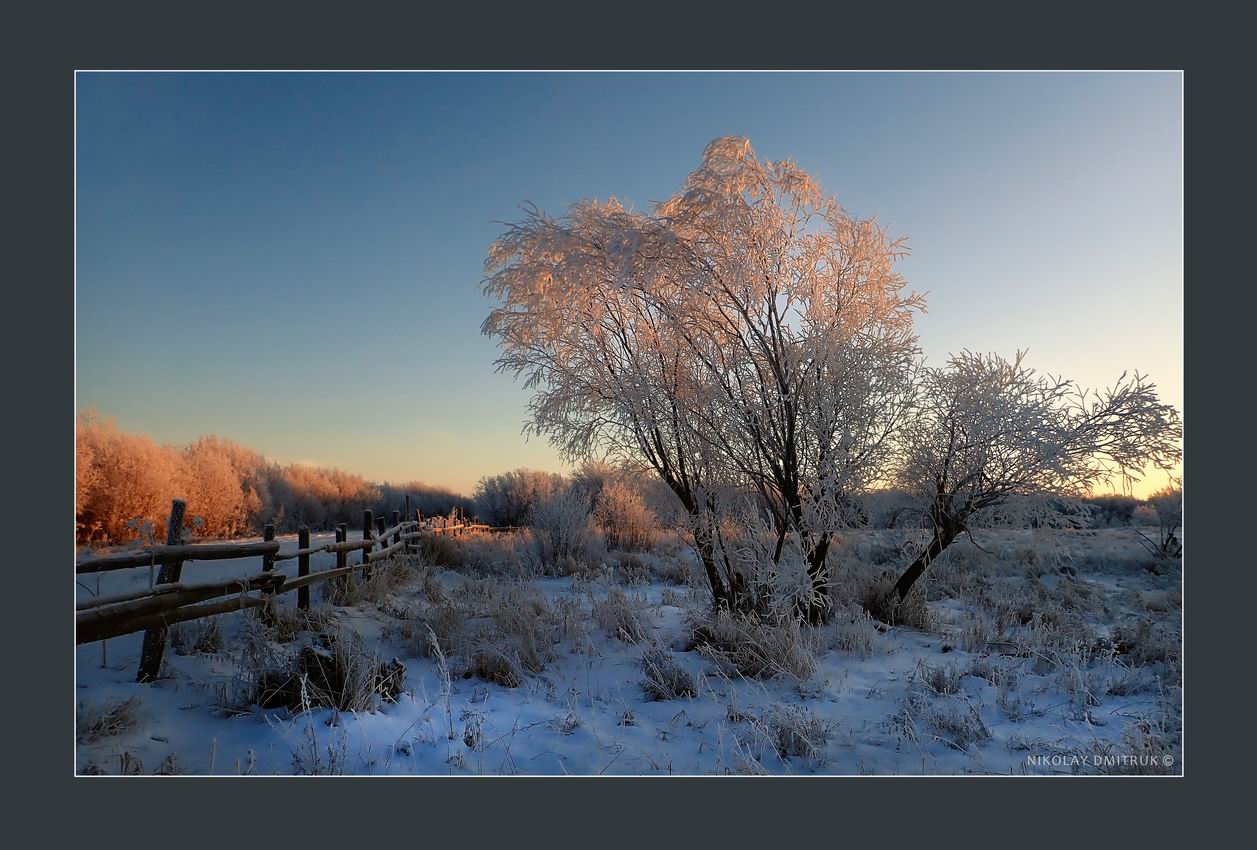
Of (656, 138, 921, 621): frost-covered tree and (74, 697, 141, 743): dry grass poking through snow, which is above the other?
(656, 138, 921, 621): frost-covered tree

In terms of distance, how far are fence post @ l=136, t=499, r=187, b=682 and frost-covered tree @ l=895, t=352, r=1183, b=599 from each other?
6069 mm

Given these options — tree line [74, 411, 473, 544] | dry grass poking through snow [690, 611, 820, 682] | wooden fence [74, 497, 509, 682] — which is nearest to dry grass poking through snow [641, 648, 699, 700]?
dry grass poking through snow [690, 611, 820, 682]

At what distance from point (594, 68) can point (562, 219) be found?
189 centimetres

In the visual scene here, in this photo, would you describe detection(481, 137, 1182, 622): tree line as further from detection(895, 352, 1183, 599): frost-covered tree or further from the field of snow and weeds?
the field of snow and weeds

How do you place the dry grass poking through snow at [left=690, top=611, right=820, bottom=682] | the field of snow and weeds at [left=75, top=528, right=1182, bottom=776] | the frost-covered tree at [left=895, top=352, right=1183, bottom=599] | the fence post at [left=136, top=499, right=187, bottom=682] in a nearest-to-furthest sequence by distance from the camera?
the field of snow and weeds at [left=75, top=528, right=1182, bottom=776] → the fence post at [left=136, top=499, right=187, bottom=682] → the dry grass poking through snow at [left=690, top=611, right=820, bottom=682] → the frost-covered tree at [left=895, top=352, right=1183, bottom=599]

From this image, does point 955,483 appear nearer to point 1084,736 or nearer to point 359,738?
point 1084,736

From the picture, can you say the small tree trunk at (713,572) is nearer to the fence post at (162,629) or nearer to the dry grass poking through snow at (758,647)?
the dry grass poking through snow at (758,647)

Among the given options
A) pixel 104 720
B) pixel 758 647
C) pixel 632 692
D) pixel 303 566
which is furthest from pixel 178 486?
pixel 758 647

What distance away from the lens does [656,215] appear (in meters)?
5.78

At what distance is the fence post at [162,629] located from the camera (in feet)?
13.4

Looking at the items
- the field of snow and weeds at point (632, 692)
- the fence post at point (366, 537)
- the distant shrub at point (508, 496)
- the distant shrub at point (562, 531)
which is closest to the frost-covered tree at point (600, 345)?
the field of snow and weeds at point (632, 692)

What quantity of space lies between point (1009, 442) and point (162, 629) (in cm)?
694

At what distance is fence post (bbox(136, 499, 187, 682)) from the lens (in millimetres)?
4074

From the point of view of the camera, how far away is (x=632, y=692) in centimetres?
475
